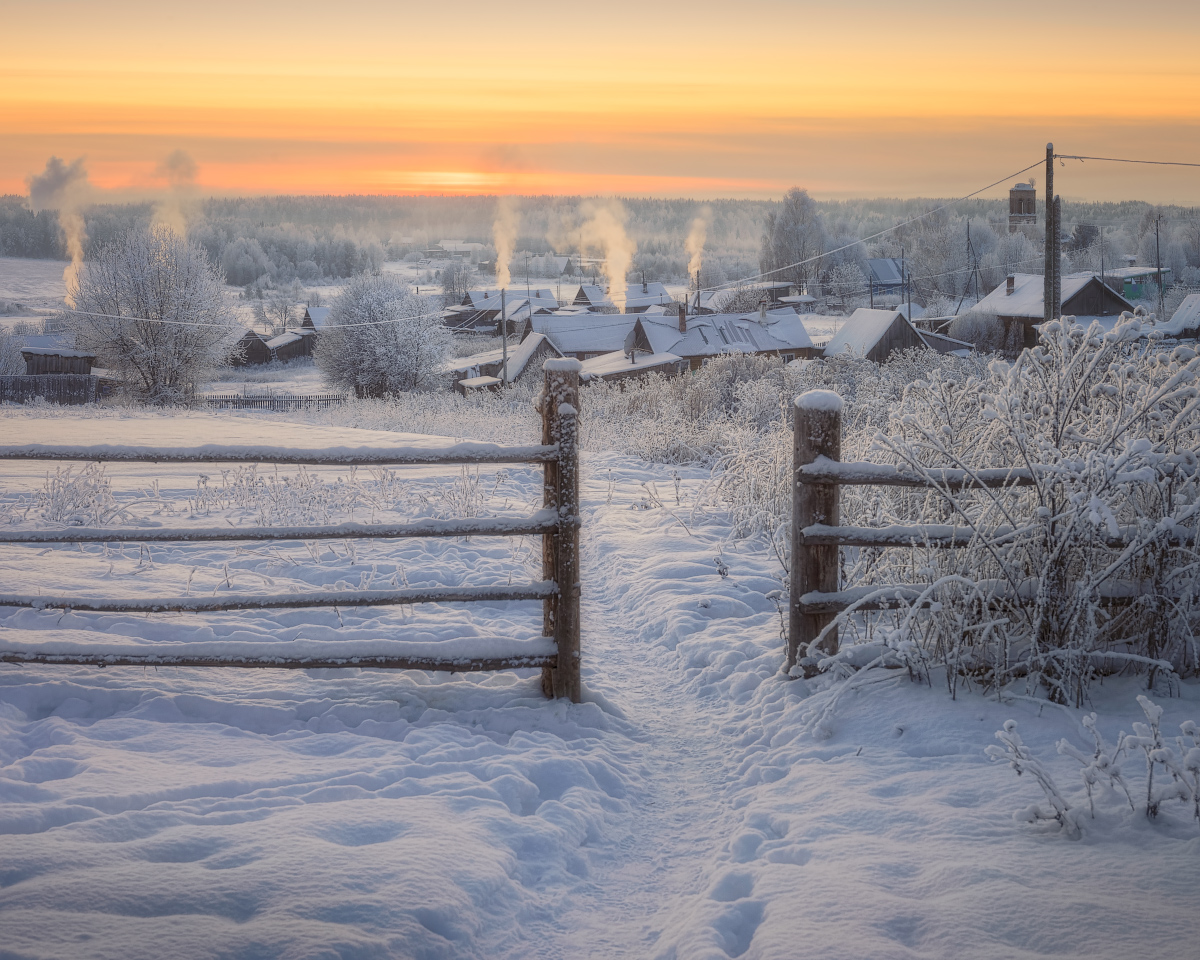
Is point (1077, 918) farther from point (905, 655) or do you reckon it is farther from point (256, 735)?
point (256, 735)

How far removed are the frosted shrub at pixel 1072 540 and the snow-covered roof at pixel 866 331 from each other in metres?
39.5

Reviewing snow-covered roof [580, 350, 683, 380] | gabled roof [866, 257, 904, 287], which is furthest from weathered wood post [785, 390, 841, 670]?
gabled roof [866, 257, 904, 287]

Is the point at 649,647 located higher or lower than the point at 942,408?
lower

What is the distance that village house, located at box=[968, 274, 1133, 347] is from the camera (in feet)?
152

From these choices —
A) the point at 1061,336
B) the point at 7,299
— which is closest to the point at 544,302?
the point at 7,299

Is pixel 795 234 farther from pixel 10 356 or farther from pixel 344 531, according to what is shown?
pixel 344 531

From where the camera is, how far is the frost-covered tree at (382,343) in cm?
4694

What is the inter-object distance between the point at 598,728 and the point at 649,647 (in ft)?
5.42

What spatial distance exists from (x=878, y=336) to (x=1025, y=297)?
32.8ft

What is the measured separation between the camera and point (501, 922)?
2.74 metres

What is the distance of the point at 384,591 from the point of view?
4219mm

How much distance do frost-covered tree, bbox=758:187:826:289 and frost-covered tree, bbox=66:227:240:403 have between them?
2410 inches

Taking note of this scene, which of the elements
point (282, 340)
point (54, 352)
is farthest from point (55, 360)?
A: point (282, 340)

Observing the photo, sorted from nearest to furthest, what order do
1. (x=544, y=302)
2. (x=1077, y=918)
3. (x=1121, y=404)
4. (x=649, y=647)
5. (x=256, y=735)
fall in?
(x=1077, y=918) → (x=256, y=735) → (x=1121, y=404) → (x=649, y=647) → (x=544, y=302)
